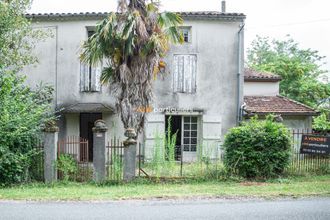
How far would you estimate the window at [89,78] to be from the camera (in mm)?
15703

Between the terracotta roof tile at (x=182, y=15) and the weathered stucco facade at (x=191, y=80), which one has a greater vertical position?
the terracotta roof tile at (x=182, y=15)

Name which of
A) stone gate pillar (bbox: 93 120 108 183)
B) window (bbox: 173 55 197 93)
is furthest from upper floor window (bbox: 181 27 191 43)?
stone gate pillar (bbox: 93 120 108 183)

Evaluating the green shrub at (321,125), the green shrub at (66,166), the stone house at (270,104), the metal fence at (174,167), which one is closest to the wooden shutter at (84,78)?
the green shrub at (66,166)

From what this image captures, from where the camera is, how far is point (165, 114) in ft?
51.5

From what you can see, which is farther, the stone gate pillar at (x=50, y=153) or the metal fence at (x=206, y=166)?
the metal fence at (x=206, y=166)

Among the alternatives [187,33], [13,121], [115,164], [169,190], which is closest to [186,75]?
[187,33]

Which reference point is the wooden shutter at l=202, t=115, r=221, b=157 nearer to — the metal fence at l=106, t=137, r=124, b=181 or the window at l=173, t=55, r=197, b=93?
the window at l=173, t=55, r=197, b=93

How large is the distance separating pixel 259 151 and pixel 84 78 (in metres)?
8.46

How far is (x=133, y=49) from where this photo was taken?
11.9m

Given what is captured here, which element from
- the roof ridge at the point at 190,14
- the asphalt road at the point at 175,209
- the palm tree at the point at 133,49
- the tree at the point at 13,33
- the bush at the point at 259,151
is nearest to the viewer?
the asphalt road at the point at 175,209

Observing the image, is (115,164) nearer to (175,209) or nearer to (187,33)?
(175,209)

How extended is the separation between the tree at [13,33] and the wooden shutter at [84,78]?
213cm

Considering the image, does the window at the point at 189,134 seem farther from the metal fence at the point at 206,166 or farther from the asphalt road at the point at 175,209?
the asphalt road at the point at 175,209

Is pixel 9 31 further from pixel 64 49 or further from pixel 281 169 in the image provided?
pixel 281 169
